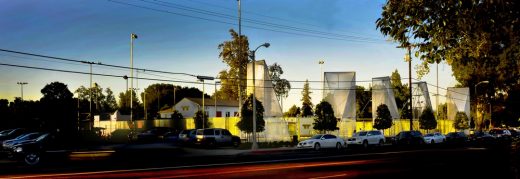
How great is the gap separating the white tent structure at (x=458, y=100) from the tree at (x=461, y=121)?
2.69 m

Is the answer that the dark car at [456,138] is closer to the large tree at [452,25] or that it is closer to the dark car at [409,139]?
the dark car at [409,139]

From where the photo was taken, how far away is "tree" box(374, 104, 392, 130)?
53750mm

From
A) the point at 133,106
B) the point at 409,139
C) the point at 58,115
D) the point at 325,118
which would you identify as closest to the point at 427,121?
the point at 409,139

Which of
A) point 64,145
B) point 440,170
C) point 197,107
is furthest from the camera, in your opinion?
point 197,107

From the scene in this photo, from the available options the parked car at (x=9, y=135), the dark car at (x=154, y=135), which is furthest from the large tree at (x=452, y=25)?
the dark car at (x=154, y=135)

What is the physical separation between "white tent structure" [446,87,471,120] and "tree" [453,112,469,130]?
2688 mm

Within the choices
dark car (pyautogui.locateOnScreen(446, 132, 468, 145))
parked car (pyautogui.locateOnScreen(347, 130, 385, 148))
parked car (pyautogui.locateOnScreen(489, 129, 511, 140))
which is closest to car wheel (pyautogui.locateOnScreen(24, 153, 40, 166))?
parked car (pyautogui.locateOnScreen(347, 130, 385, 148))

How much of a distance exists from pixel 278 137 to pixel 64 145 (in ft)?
80.1

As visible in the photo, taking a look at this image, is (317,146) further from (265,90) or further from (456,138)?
(456,138)

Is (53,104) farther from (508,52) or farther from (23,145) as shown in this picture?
(508,52)

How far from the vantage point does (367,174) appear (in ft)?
55.1

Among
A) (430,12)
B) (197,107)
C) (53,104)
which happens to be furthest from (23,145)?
(197,107)

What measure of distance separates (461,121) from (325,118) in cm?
3305

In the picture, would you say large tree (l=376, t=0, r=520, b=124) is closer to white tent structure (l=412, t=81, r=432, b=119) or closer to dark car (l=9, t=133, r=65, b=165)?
dark car (l=9, t=133, r=65, b=165)
